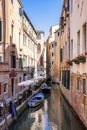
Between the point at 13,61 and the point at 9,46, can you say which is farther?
the point at 13,61

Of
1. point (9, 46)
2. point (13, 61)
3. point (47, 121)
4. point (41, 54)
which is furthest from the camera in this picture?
point (41, 54)

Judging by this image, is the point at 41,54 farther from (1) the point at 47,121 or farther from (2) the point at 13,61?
(1) the point at 47,121

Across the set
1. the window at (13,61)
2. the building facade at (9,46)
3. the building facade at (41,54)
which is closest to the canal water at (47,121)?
the building facade at (9,46)

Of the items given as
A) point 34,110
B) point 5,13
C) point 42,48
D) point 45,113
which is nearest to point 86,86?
point 45,113

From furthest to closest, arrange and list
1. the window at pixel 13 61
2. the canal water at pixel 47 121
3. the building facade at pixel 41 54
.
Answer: the building facade at pixel 41 54
the window at pixel 13 61
the canal water at pixel 47 121

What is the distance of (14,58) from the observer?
22109mm

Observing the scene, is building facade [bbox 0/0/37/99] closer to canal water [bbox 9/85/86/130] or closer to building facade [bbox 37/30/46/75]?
canal water [bbox 9/85/86/130]

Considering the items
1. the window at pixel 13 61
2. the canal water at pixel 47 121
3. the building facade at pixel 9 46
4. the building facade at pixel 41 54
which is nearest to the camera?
the canal water at pixel 47 121

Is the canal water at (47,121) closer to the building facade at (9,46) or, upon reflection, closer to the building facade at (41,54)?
the building facade at (9,46)

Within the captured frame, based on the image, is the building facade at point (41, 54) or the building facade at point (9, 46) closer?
the building facade at point (9, 46)

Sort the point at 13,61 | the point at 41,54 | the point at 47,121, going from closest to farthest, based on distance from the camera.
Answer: the point at 47,121 < the point at 13,61 < the point at 41,54

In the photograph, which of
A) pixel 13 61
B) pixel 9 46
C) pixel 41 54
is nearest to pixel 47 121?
pixel 9 46

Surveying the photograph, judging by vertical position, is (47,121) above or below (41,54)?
below

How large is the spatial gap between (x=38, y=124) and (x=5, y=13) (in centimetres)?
951
